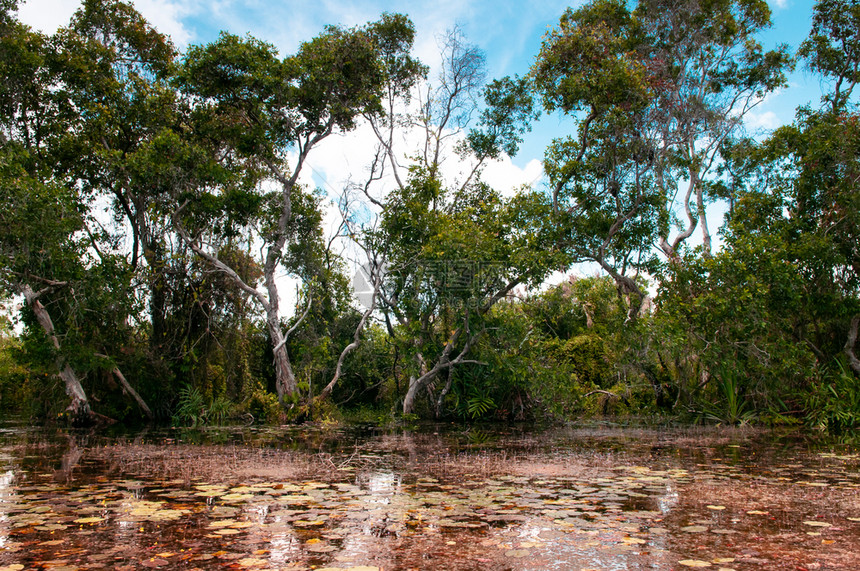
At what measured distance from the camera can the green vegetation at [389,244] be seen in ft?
41.4

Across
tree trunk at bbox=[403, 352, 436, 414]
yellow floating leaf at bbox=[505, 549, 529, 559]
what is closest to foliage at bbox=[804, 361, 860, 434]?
tree trunk at bbox=[403, 352, 436, 414]

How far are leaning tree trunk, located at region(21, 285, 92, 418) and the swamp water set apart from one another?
586 centimetres

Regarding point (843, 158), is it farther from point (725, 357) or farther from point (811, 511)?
point (811, 511)

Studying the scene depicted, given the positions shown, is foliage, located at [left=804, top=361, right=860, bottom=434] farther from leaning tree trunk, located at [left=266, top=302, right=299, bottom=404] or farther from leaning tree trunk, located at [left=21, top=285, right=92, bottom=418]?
leaning tree trunk, located at [left=21, top=285, right=92, bottom=418]

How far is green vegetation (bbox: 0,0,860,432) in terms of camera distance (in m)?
12.6

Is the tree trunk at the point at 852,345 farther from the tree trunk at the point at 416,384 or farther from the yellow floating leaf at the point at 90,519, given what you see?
the yellow floating leaf at the point at 90,519

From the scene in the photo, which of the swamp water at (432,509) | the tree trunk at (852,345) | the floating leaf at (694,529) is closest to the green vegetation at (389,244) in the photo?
the tree trunk at (852,345)

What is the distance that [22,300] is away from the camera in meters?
14.0

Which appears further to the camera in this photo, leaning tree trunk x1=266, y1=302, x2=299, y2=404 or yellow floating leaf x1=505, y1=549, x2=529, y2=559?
leaning tree trunk x1=266, y1=302, x2=299, y2=404

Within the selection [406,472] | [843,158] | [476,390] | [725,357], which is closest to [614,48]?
[843,158]

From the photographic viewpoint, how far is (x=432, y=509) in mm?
4121

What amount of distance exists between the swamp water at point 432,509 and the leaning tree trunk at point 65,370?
586 centimetres

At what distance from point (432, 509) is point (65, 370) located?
→ 12.2 metres

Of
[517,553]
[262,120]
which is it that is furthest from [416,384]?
[517,553]
